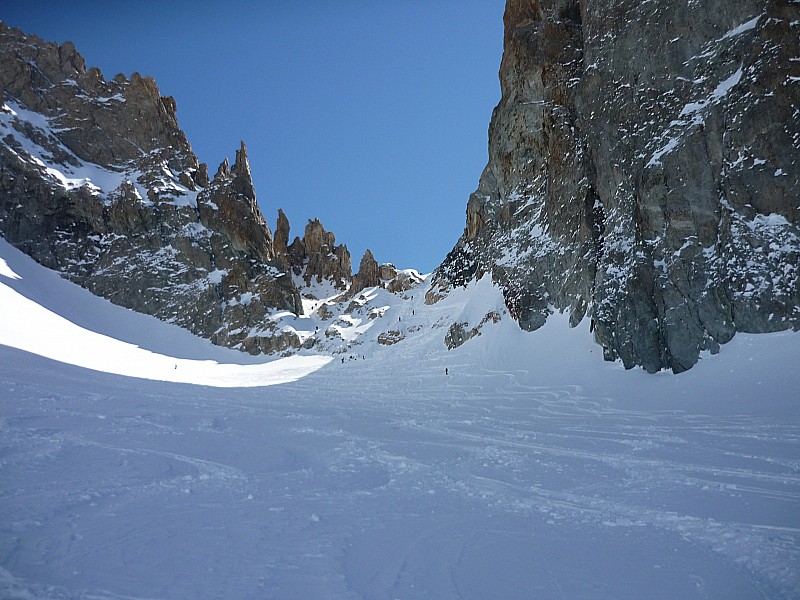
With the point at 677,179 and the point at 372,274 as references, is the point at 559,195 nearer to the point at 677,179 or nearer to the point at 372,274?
the point at 677,179

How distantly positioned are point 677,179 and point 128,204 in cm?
7894

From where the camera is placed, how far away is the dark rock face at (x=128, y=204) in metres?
66.8

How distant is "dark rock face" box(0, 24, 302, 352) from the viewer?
6675cm

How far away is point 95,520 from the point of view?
4844 mm

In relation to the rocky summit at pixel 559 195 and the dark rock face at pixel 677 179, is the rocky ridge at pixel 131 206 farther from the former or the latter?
the dark rock face at pixel 677 179

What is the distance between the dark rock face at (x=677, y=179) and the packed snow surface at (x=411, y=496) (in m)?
3.19

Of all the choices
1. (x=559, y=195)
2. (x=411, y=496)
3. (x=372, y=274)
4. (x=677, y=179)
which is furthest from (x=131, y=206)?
(x=411, y=496)

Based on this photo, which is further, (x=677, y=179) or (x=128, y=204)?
(x=128, y=204)

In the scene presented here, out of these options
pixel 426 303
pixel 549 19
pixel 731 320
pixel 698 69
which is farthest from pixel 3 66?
pixel 731 320

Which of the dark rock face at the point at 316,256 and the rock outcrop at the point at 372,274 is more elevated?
the dark rock face at the point at 316,256

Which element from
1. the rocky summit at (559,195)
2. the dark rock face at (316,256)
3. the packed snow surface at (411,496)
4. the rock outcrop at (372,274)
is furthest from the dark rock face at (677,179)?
the dark rock face at (316,256)

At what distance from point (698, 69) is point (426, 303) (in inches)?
1802

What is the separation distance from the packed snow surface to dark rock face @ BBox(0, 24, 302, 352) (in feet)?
191

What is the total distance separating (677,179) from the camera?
780 inches
